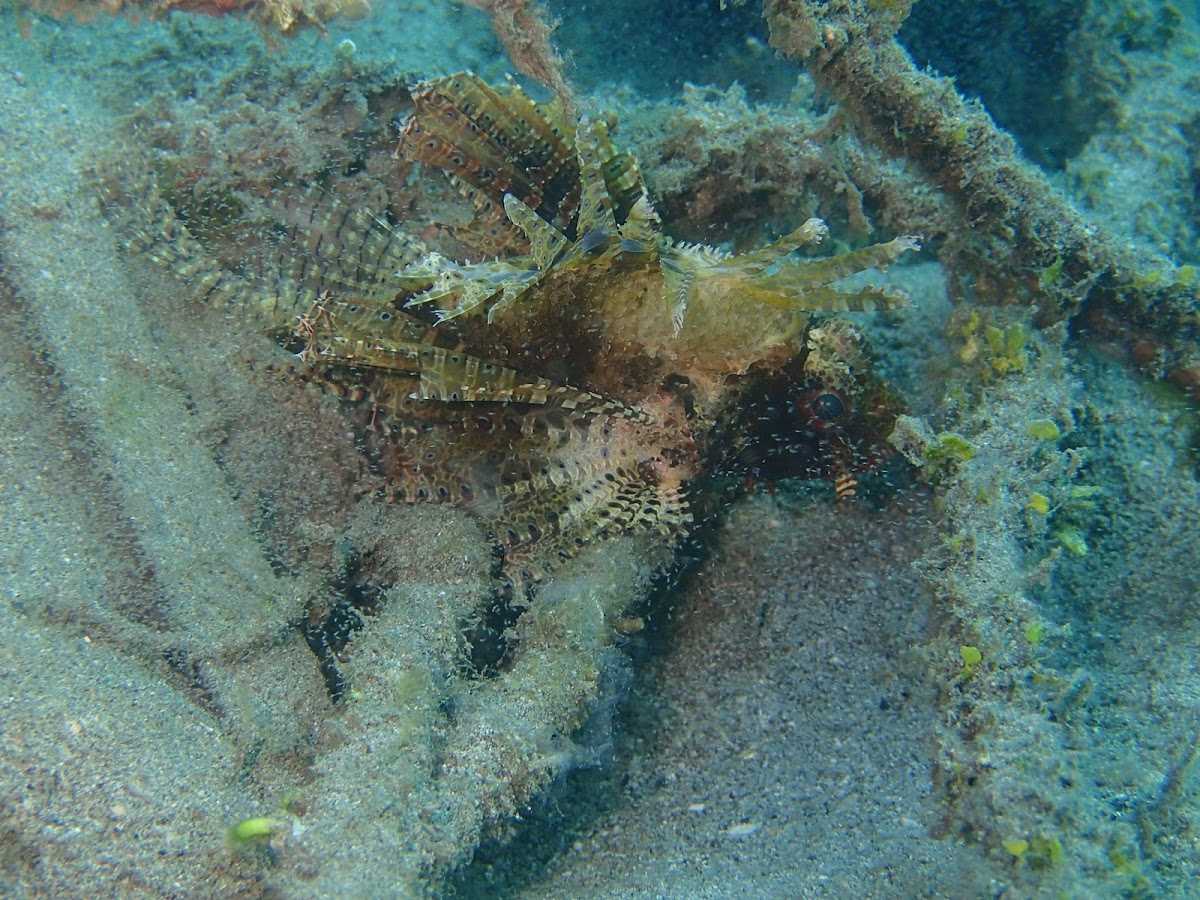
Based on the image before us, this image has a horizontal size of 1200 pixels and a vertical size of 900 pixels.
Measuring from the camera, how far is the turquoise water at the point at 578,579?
272 cm

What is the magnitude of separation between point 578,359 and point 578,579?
1.12 metres

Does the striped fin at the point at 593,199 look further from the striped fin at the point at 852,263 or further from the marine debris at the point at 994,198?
the marine debris at the point at 994,198

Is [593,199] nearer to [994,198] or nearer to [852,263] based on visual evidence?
[852,263]

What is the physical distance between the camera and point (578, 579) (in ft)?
11.7

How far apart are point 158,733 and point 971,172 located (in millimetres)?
4880

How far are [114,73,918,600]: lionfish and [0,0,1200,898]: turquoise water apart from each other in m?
0.16

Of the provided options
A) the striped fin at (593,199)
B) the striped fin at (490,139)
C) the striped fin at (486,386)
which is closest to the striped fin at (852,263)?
the striped fin at (593,199)

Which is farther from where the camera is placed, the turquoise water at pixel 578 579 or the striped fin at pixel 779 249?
the striped fin at pixel 779 249

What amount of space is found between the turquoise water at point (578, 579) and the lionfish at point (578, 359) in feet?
0.53

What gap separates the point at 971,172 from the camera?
397 cm

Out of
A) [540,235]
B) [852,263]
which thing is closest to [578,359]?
[540,235]

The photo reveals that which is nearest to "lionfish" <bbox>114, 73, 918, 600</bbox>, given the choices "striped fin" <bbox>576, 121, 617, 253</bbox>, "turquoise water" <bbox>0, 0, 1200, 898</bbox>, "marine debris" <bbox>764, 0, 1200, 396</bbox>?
"striped fin" <bbox>576, 121, 617, 253</bbox>

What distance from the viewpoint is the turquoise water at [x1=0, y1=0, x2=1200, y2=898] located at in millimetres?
2717

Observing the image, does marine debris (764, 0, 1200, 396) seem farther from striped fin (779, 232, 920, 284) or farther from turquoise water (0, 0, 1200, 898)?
striped fin (779, 232, 920, 284)
